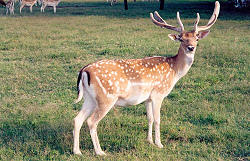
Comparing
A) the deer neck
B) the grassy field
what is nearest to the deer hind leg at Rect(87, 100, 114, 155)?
the grassy field

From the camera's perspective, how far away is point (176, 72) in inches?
231

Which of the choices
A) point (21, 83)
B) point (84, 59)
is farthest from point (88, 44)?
point (21, 83)

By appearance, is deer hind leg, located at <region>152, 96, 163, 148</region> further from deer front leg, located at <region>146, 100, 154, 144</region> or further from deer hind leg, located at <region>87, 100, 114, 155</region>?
deer hind leg, located at <region>87, 100, 114, 155</region>

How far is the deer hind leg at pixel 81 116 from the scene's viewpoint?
17.1ft

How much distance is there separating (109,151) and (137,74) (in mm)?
1355

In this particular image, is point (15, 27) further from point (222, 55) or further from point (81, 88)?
point (81, 88)

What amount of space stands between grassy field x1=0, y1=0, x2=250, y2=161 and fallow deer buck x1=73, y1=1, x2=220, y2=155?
1.47 ft

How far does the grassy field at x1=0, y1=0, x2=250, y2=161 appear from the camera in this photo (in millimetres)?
5355

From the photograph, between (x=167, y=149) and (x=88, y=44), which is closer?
(x=167, y=149)

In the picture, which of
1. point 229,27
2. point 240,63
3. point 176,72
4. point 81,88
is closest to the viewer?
point 81,88

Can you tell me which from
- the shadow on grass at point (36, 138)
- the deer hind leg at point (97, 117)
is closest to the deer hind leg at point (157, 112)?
the deer hind leg at point (97, 117)

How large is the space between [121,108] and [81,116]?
82.6 inches

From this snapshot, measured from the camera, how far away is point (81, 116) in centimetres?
530

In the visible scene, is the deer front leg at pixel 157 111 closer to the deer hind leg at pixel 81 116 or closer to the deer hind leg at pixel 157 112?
the deer hind leg at pixel 157 112
